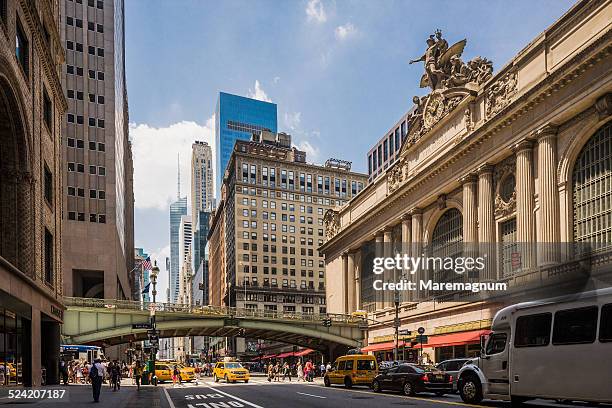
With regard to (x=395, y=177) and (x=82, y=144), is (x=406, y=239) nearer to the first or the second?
(x=395, y=177)

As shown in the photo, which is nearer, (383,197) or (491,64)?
(491,64)

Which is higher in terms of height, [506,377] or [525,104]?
[525,104]

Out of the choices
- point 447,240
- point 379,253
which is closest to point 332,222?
point 379,253

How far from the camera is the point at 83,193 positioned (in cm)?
8362

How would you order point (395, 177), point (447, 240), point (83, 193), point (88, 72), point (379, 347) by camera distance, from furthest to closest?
1. point (88, 72)
2. point (83, 193)
3. point (395, 177)
4. point (379, 347)
5. point (447, 240)

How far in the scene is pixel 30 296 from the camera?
3159 cm

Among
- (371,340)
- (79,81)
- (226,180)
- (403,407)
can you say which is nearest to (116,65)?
(79,81)

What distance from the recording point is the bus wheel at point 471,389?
21.5 meters

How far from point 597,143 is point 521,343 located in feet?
82.5

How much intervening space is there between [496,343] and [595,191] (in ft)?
75.8

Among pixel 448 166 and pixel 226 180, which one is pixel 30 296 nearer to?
pixel 448 166

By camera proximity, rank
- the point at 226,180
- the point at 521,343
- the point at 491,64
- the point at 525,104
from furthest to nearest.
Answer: the point at 226,180, the point at 491,64, the point at 525,104, the point at 521,343

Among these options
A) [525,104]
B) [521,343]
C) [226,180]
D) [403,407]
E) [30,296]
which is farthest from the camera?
[226,180]

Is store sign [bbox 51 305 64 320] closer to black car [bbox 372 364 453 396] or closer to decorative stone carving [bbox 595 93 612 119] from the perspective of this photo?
black car [bbox 372 364 453 396]
